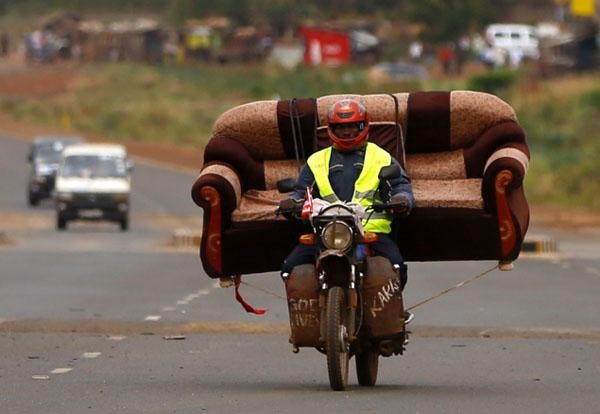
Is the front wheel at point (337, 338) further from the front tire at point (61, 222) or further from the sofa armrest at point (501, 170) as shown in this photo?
the front tire at point (61, 222)

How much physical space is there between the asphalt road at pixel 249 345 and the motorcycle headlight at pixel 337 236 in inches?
36.1

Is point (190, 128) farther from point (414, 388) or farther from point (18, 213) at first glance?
point (414, 388)

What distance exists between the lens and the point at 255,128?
49.7ft

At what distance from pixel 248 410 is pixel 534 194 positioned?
47784mm

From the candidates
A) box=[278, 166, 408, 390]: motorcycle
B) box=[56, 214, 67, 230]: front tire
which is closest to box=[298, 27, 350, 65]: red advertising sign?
box=[56, 214, 67, 230]: front tire

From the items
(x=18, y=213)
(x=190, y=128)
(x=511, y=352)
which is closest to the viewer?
(x=511, y=352)

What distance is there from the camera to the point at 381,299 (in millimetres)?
13312

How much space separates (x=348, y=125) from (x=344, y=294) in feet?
3.96

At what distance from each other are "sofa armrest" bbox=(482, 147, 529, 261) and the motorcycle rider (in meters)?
0.90

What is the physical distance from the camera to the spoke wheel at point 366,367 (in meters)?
13.6

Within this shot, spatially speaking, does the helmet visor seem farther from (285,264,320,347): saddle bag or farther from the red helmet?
(285,264,320,347): saddle bag

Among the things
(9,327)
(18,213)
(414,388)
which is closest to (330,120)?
(414,388)

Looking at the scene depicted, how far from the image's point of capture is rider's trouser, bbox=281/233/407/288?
13438 millimetres

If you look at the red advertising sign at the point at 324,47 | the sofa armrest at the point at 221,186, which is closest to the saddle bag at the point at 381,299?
the sofa armrest at the point at 221,186
